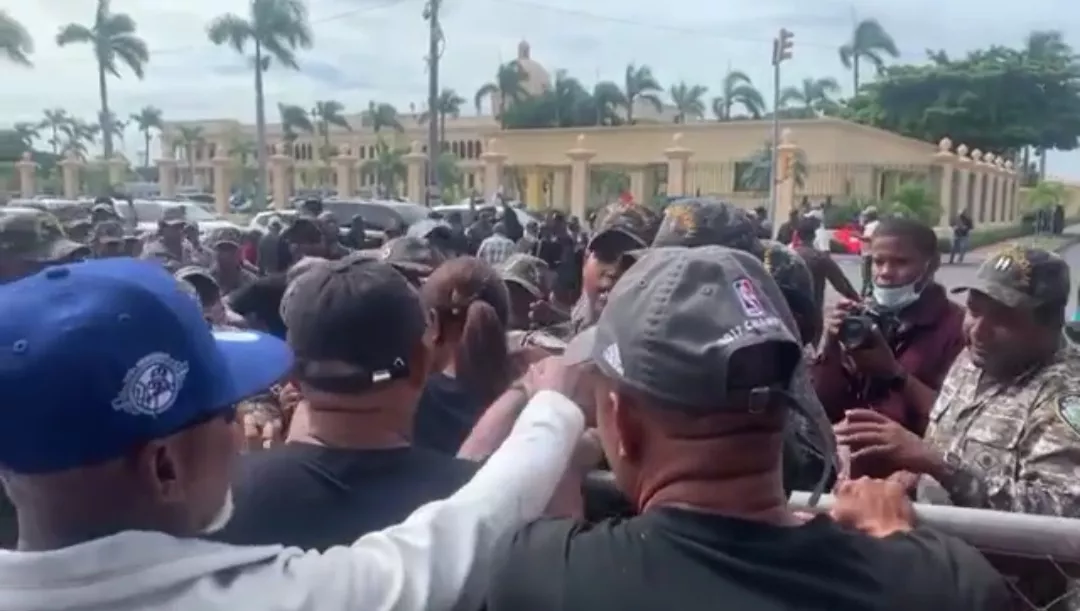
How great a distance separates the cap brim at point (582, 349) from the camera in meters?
1.67

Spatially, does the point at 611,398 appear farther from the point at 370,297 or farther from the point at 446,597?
the point at 370,297

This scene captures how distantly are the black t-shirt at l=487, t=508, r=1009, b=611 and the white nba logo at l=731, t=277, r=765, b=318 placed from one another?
0.88 ft

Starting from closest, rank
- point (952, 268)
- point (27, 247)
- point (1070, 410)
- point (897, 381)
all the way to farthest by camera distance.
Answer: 1. point (1070, 410)
2. point (897, 381)
3. point (27, 247)
4. point (952, 268)

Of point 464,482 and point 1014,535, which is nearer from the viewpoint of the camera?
point 1014,535

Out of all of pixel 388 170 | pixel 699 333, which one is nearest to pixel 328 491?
pixel 699 333

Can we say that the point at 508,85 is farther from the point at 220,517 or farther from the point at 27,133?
the point at 220,517

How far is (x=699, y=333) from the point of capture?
149 cm

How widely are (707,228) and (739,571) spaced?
216cm

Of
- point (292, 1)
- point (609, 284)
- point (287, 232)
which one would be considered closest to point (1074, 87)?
point (292, 1)

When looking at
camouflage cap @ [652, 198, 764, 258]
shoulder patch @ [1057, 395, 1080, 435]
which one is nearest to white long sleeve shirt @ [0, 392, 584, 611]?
shoulder patch @ [1057, 395, 1080, 435]

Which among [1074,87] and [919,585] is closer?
[919,585]

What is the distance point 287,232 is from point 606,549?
738 centimetres

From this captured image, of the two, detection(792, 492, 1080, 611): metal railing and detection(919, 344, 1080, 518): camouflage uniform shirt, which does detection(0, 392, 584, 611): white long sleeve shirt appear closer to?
detection(792, 492, 1080, 611): metal railing

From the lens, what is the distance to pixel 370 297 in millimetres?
2213
